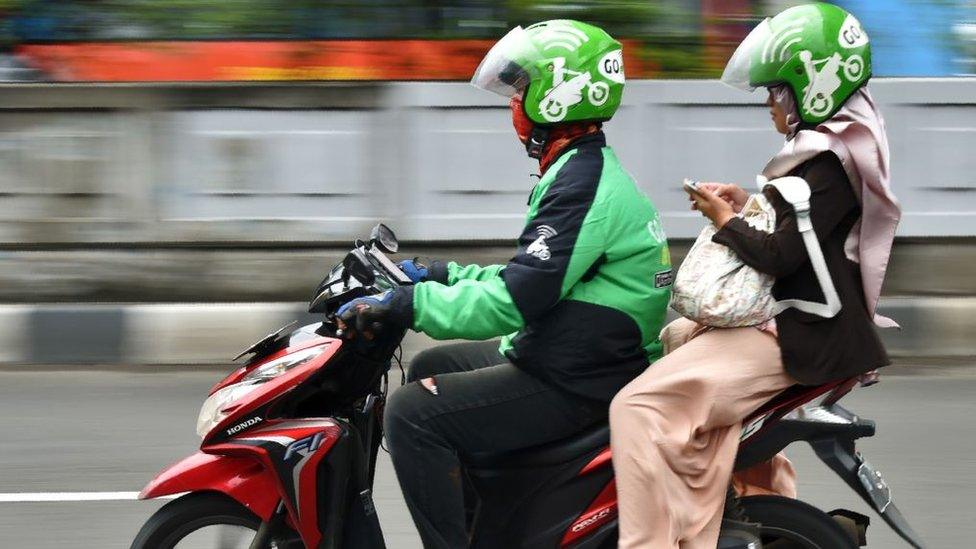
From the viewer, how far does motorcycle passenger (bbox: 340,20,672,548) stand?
10.4 ft

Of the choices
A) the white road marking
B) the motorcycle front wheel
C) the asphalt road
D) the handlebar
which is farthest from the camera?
the white road marking

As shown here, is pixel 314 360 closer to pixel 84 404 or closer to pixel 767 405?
pixel 767 405

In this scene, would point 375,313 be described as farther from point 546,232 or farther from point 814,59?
point 814,59

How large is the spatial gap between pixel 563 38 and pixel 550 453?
91 centimetres

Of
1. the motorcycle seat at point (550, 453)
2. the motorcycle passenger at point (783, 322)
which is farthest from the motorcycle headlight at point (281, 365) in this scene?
the motorcycle passenger at point (783, 322)

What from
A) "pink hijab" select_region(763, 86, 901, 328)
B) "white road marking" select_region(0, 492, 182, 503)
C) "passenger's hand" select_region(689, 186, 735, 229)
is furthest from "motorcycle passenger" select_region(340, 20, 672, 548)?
"white road marking" select_region(0, 492, 182, 503)

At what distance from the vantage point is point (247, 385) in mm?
3373

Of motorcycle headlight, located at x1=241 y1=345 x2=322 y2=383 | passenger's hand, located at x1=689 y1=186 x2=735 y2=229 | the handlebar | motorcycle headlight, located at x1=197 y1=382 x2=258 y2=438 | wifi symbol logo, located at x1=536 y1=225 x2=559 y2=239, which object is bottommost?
motorcycle headlight, located at x1=197 y1=382 x2=258 y2=438

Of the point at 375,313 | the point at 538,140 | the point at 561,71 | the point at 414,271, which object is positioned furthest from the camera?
the point at 414,271

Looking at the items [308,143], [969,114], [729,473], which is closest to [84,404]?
[308,143]

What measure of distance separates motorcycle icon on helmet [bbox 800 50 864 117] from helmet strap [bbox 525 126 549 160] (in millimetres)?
561

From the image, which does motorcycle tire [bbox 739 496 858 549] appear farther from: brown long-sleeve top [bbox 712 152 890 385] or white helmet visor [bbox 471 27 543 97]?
white helmet visor [bbox 471 27 543 97]

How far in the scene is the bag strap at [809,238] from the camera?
3.15 m

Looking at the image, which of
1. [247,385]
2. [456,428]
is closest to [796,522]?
[456,428]
